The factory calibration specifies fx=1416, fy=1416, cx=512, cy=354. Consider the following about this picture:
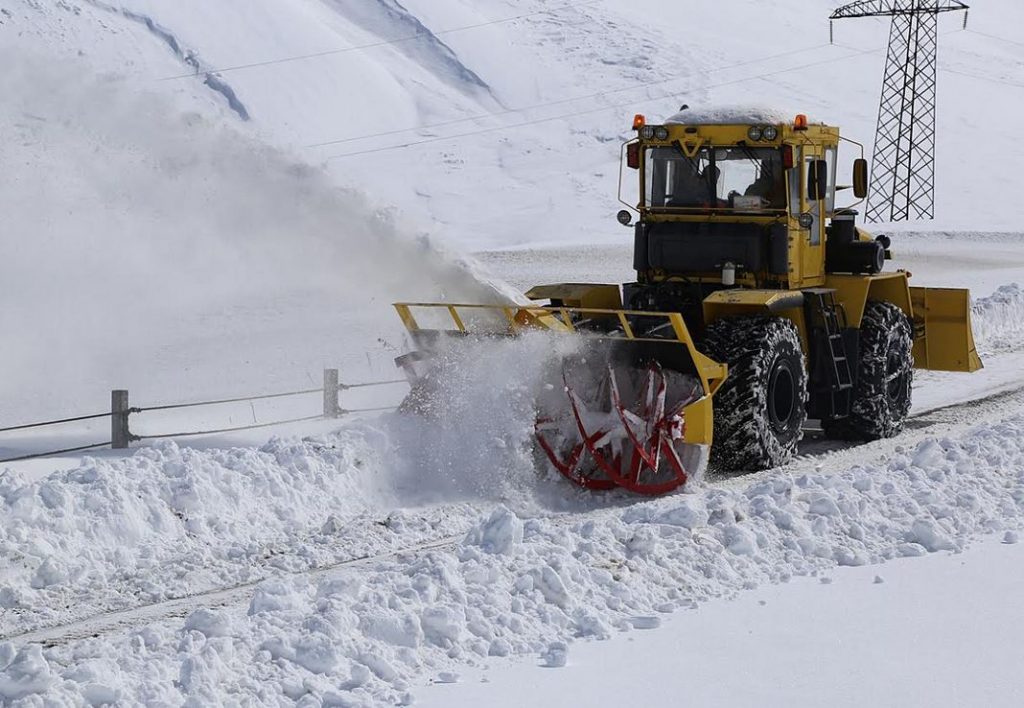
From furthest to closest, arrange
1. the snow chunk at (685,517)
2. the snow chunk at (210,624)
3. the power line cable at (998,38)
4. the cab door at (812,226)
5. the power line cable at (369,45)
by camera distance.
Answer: the power line cable at (998,38), the power line cable at (369,45), the cab door at (812,226), the snow chunk at (685,517), the snow chunk at (210,624)

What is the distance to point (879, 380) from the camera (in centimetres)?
1217

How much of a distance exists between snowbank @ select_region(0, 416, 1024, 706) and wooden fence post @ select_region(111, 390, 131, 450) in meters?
4.51

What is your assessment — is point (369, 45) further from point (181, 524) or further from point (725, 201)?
point (181, 524)

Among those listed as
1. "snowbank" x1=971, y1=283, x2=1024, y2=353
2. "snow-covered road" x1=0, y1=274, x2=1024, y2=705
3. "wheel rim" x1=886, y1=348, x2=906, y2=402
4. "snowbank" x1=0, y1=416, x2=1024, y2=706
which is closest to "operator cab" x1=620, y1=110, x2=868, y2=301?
"wheel rim" x1=886, y1=348, x2=906, y2=402

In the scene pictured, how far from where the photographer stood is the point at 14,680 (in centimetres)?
529

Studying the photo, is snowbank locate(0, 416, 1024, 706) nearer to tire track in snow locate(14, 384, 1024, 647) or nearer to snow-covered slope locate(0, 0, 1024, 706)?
snow-covered slope locate(0, 0, 1024, 706)

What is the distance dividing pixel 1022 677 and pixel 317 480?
16.0 feet

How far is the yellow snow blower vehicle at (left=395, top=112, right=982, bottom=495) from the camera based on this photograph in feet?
33.1

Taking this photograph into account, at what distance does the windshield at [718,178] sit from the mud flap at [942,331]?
3.02 meters

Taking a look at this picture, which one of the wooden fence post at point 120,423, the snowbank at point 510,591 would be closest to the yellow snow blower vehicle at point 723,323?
the snowbank at point 510,591

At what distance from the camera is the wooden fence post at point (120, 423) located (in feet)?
38.5

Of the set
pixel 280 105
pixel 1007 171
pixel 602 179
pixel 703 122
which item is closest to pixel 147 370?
pixel 703 122

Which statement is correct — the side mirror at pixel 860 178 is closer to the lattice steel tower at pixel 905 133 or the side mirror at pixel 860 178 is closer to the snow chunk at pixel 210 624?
the snow chunk at pixel 210 624

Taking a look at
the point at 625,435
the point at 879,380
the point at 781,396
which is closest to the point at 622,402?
the point at 625,435
